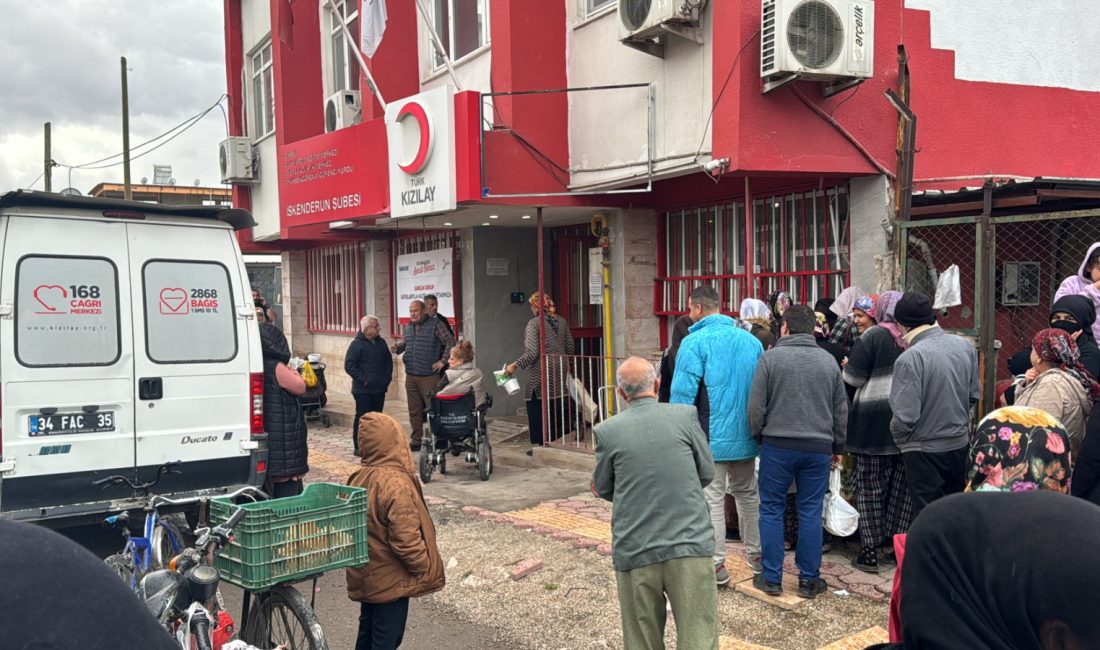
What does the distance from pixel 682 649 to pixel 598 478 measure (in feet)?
2.84

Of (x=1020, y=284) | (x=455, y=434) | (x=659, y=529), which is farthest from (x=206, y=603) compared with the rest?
(x=1020, y=284)

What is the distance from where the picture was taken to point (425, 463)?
352 inches

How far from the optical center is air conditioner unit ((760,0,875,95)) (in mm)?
6934

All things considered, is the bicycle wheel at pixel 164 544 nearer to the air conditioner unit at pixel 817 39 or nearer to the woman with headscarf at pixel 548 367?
the woman with headscarf at pixel 548 367

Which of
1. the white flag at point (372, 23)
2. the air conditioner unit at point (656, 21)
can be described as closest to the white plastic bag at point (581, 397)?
the air conditioner unit at point (656, 21)

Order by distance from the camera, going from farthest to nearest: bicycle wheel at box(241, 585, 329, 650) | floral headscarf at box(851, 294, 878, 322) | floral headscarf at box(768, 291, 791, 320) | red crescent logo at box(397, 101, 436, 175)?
red crescent logo at box(397, 101, 436, 175), floral headscarf at box(768, 291, 791, 320), floral headscarf at box(851, 294, 878, 322), bicycle wheel at box(241, 585, 329, 650)

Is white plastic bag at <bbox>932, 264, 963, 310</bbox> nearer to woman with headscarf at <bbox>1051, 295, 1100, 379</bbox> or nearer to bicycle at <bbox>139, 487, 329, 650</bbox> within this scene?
woman with headscarf at <bbox>1051, 295, 1100, 379</bbox>

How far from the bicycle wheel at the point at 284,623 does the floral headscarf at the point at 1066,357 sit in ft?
12.5

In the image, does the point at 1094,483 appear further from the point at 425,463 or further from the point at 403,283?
the point at 403,283

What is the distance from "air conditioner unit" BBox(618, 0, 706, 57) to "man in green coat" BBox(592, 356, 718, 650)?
184 inches

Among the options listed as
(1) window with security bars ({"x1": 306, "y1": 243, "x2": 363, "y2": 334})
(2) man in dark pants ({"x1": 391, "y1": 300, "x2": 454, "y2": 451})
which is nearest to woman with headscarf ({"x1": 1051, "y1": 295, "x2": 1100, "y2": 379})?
(2) man in dark pants ({"x1": 391, "y1": 300, "x2": 454, "y2": 451})

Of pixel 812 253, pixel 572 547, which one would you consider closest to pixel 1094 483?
pixel 572 547

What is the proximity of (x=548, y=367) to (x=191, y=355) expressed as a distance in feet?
14.7

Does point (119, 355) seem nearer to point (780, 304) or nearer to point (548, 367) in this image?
point (548, 367)
